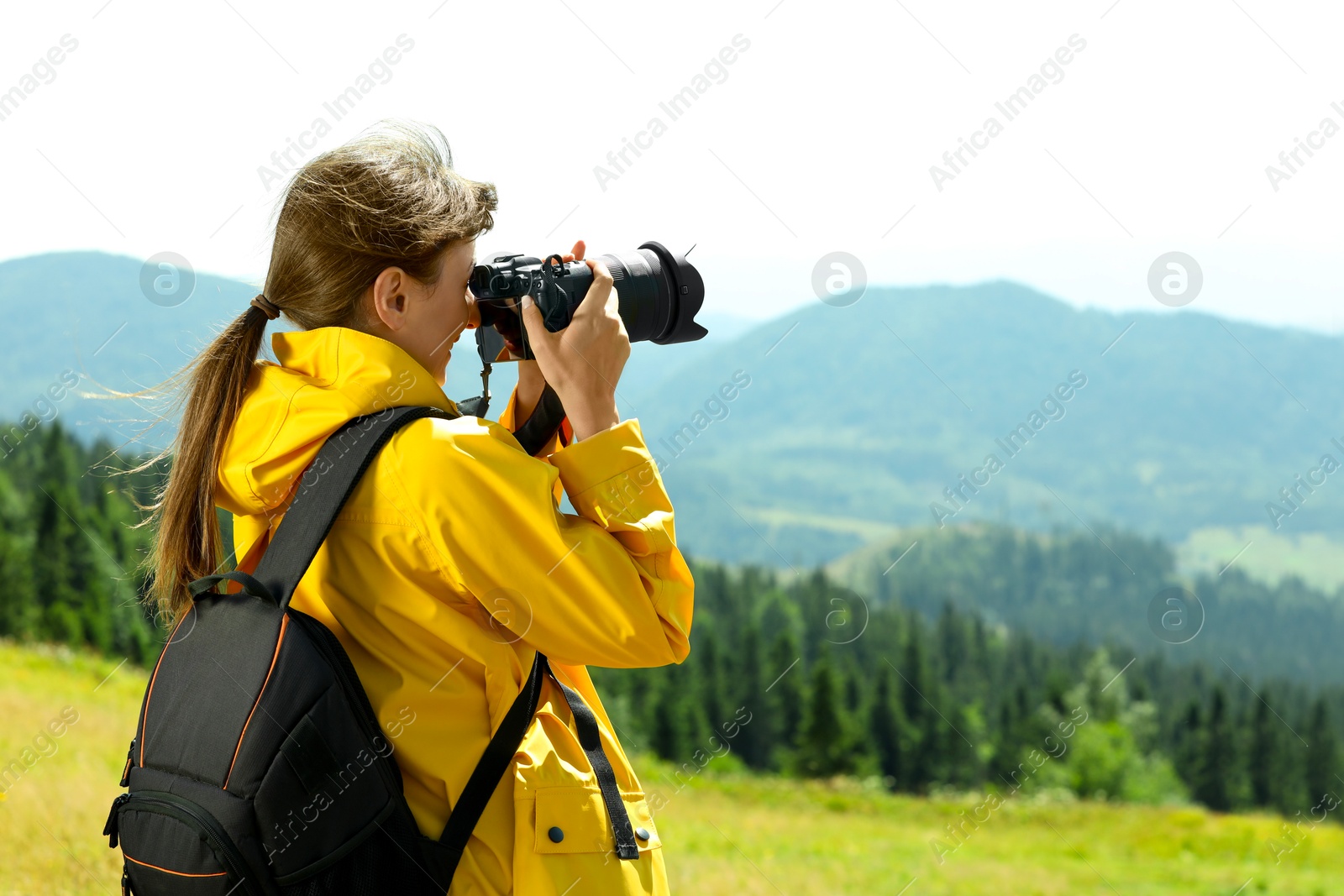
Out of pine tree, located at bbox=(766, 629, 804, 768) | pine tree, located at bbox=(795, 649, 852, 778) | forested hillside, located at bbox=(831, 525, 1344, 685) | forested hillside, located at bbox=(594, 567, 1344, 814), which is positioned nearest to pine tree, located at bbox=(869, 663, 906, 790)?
forested hillside, located at bbox=(594, 567, 1344, 814)

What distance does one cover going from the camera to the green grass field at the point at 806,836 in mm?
4938

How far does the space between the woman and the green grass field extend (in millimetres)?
1427

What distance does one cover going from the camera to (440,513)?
56.4 inches

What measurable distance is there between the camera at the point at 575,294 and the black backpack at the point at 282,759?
305 millimetres

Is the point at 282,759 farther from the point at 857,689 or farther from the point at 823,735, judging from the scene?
the point at 857,689

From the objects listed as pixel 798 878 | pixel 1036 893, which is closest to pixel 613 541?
pixel 798 878

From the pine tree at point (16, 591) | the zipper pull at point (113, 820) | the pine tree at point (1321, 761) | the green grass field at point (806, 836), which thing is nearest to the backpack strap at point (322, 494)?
the zipper pull at point (113, 820)

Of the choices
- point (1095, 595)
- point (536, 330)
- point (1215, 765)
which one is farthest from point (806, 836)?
point (1095, 595)

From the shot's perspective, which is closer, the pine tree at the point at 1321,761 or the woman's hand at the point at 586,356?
the woman's hand at the point at 586,356

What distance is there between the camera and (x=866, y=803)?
1509 cm

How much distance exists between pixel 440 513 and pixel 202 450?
0.50m

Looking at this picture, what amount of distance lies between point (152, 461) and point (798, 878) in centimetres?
790

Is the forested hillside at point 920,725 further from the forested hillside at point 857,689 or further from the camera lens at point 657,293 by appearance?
the camera lens at point 657,293

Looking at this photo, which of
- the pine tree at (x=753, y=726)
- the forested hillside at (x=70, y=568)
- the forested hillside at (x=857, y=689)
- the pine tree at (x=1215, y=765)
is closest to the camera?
the forested hillside at (x=70, y=568)
